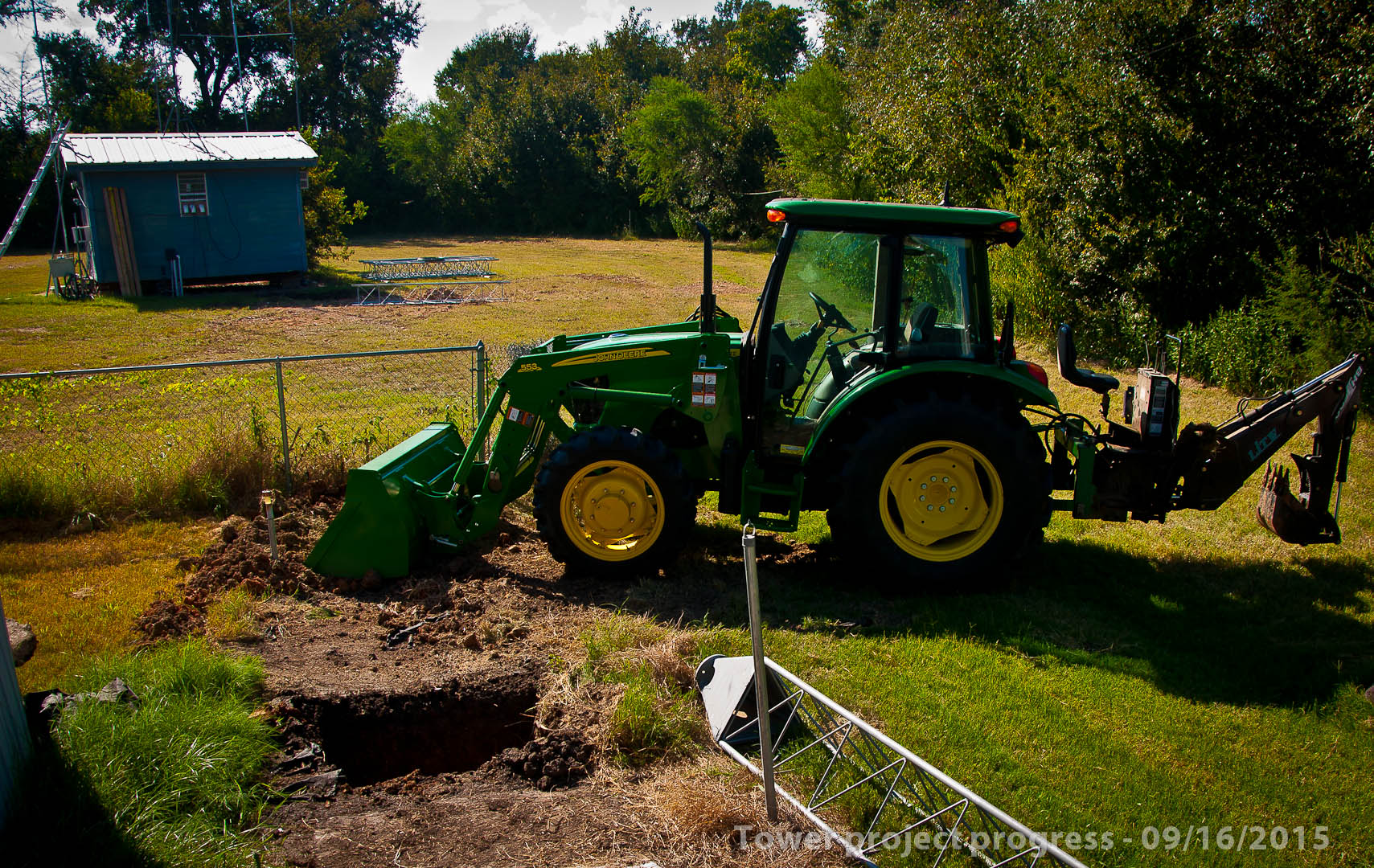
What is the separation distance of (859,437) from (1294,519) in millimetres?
2811

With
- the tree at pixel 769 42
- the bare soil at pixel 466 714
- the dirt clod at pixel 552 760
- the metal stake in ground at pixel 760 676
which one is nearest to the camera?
the metal stake in ground at pixel 760 676

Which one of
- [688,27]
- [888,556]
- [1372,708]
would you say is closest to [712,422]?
[888,556]

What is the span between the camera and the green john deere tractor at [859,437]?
218 inches

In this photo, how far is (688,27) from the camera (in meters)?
82.3

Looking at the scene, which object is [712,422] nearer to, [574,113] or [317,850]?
[317,850]

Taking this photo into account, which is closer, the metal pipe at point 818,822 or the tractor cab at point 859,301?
the metal pipe at point 818,822

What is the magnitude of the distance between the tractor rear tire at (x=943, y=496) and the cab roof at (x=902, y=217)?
1035 mm

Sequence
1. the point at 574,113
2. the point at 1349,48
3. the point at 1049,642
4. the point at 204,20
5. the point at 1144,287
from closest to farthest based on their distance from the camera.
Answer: the point at 1049,642 → the point at 1349,48 → the point at 1144,287 → the point at 204,20 → the point at 574,113

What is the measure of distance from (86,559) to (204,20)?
4150 centimetres

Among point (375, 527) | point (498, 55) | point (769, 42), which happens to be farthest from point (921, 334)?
point (498, 55)

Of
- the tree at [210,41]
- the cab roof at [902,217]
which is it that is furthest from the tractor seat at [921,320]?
the tree at [210,41]

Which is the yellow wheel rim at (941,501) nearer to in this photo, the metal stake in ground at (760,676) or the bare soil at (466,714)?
the bare soil at (466,714)

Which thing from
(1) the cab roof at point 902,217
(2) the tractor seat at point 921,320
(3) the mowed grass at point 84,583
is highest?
(1) the cab roof at point 902,217

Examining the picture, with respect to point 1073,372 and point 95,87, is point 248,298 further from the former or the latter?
point 95,87
